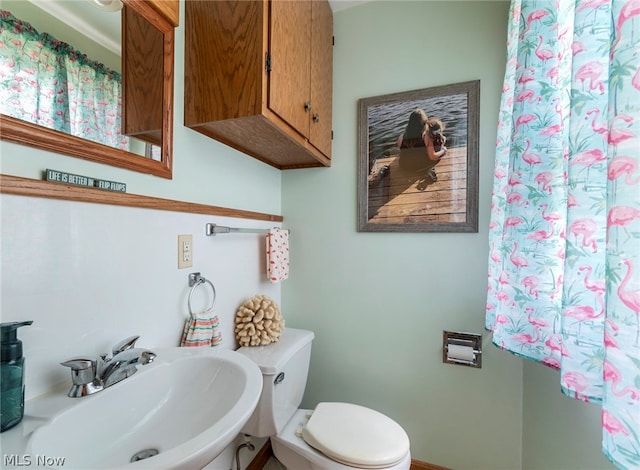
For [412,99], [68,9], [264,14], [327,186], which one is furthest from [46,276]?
[412,99]

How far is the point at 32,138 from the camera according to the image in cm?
58

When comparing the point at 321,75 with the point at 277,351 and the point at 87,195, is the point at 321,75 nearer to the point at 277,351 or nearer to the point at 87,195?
the point at 87,195

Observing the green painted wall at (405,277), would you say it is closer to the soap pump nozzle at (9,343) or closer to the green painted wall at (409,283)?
the green painted wall at (409,283)

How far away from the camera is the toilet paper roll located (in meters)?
1.29

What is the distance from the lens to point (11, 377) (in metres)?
0.49

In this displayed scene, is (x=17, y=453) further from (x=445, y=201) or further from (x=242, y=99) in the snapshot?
(x=445, y=201)

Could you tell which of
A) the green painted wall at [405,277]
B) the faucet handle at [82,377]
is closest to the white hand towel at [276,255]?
the green painted wall at [405,277]

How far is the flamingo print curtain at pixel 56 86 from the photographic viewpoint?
1.84 ft

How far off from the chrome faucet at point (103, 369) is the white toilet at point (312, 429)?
50 centimetres

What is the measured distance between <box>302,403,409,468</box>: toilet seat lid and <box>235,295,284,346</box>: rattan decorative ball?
40 centimetres

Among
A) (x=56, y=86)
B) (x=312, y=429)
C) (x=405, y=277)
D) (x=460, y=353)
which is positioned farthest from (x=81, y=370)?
(x=460, y=353)

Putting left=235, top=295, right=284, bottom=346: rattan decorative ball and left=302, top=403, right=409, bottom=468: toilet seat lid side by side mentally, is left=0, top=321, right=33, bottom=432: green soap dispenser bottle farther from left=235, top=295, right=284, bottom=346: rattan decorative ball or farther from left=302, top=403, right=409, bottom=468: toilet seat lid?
left=302, top=403, right=409, bottom=468: toilet seat lid

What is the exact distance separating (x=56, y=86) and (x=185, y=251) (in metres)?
0.56

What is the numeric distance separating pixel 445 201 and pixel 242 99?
1048 millimetres
